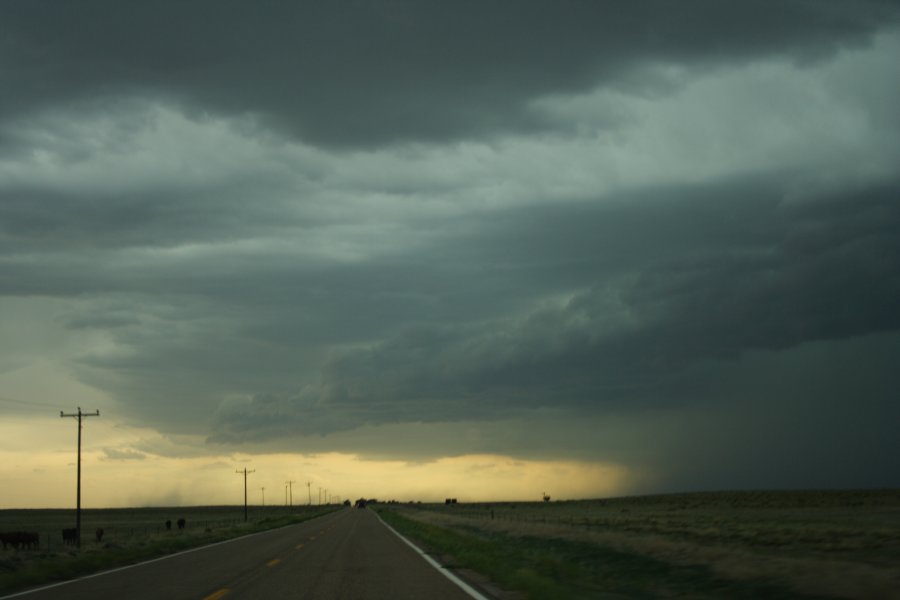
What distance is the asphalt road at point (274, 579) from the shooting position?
54.4 ft

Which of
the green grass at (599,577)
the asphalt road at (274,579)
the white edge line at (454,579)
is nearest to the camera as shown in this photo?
the white edge line at (454,579)

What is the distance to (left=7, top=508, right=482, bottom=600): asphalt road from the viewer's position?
1658 cm

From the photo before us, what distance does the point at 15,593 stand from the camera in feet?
59.2

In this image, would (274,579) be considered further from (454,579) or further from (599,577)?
(599,577)

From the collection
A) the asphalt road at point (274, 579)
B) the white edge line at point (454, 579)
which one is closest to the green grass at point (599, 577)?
the white edge line at point (454, 579)

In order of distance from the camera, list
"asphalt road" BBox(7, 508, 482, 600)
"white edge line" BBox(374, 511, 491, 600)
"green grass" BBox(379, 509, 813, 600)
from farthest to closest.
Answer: "asphalt road" BBox(7, 508, 482, 600), "green grass" BBox(379, 509, 813, 600), "white edge line" BBox(374, 511, 491, 600)

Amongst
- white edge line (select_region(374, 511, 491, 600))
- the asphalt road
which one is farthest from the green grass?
the asphalt road

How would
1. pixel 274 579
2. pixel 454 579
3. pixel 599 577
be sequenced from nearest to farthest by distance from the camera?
pixel 454 579, pixel 274 579, pixel 599 577

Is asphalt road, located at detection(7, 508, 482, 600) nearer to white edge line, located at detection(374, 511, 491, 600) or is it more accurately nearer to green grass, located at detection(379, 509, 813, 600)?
white edge line, located at detection(374, 511, 491, 600)

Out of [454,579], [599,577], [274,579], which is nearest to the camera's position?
[454,579]

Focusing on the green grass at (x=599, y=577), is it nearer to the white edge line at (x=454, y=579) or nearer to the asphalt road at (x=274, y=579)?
the white edge line at (x=454, y=579)

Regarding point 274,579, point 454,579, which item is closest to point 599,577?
point 454,579

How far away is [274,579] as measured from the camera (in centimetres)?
1992

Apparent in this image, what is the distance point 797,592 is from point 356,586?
28.0ft
